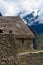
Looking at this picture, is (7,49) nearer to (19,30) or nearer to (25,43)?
(19,30)

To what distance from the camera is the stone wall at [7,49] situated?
18.6 m

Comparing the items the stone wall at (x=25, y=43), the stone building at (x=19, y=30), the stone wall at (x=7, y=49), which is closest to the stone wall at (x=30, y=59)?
the stone wall at (x=7, y=49)

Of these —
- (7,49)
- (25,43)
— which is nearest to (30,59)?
(7,49)

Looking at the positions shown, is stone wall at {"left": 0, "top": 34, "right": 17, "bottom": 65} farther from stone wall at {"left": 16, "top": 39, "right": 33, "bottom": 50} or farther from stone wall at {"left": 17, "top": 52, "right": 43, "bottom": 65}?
stone wall at {"left": 16, "top": 39, "right": 33, "bottom": 50}

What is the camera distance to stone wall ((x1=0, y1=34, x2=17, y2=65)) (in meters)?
18.6

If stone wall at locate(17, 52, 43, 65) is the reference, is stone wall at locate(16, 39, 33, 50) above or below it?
above

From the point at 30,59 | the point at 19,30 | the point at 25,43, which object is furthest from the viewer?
the point at 25,43

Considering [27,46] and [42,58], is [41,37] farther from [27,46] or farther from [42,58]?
[42,58]

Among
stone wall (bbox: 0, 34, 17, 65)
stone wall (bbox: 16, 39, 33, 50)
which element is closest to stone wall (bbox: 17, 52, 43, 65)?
stone wall (bbox: 0, 34, 17, 65)

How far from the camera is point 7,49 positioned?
1877 centimetres

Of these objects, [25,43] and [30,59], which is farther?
[25,43]

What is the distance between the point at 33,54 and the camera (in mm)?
21047

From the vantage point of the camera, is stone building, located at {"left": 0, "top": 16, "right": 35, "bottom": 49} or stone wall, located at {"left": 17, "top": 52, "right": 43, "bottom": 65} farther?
stone building, located at {"left": 0, "top": 16, "right": 35, "bottom": 49}

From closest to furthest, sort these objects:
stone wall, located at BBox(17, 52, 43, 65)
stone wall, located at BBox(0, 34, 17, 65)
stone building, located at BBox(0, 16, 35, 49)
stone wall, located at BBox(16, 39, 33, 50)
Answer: stone wall, located at BBox(0, 34, 17, 65) < stone wall, located at BBox(17, 52, 43, 65) < stone building, located at BBox(0, 16, 35, 49) < stone wall, located at BBox(16, 39, 33, 50)
